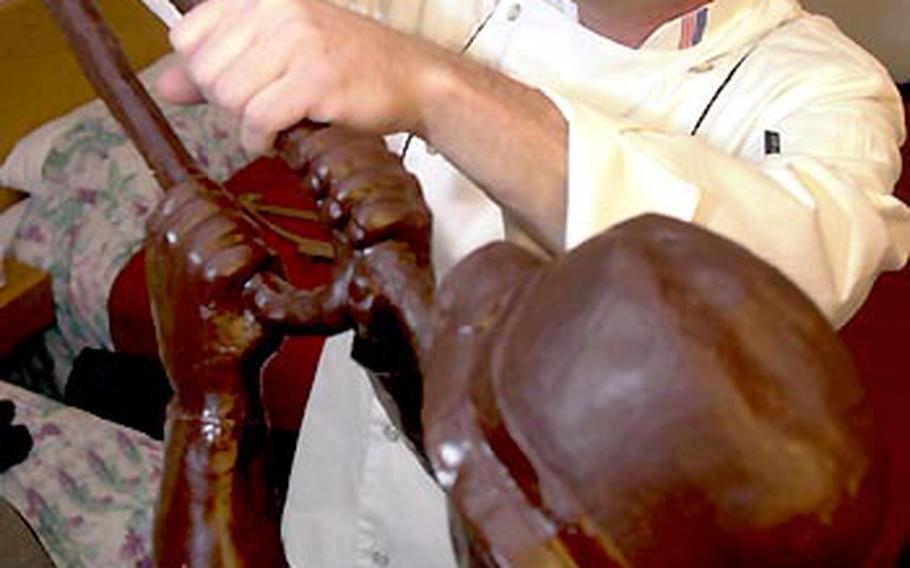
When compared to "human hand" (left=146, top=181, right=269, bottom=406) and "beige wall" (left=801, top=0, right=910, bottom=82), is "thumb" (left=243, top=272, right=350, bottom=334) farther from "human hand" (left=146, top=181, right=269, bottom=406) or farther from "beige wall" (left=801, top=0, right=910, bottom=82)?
"beige wall" (left=801, top=0, right=910, bottom=82)

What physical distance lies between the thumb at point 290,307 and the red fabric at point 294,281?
1.23m

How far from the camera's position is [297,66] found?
0.48 m

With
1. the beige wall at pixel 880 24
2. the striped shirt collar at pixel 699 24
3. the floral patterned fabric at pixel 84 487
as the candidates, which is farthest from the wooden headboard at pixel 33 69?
the beige wall at pixel 880 24

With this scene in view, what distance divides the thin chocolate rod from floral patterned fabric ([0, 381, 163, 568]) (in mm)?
1110

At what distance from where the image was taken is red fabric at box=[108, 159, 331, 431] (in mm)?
1859

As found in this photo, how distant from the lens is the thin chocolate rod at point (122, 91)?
19.0 inches

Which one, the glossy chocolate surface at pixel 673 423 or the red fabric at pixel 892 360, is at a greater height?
the glossy chocolate surface at pixel 673 423

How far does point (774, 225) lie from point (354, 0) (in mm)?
411

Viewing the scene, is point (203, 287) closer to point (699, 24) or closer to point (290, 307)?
point (290, 307)

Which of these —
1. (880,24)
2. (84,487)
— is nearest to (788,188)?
(84,487)

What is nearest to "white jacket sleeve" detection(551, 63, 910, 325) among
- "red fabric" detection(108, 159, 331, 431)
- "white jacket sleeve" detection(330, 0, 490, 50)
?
"white jacket sleeve" detection(330, 0, 490, 50)

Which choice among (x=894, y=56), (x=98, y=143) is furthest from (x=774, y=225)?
(x=894, y=56)

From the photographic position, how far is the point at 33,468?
5.41 feet

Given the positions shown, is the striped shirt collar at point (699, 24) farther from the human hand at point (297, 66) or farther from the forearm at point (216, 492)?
the forearm at point (216, 492)
